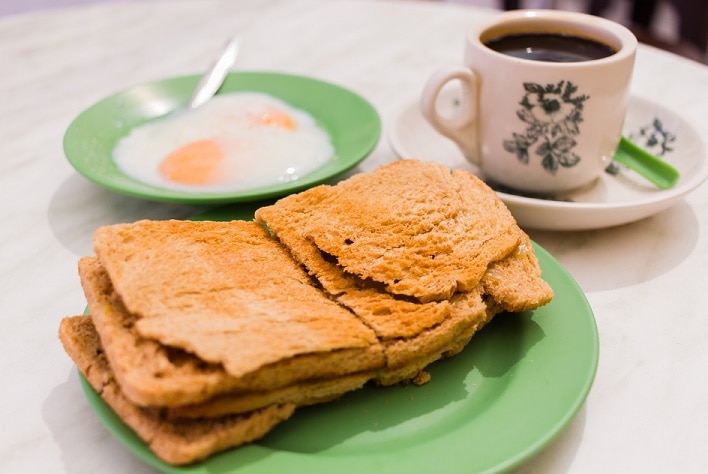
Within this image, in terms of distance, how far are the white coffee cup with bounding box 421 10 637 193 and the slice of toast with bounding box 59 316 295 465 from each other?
0.80 meters

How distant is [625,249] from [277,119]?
0.87 m

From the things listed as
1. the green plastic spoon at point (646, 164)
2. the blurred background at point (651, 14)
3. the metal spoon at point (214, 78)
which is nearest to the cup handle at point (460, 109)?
the green plastic spoon at point (646, 164)

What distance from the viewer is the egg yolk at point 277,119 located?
1657 mm

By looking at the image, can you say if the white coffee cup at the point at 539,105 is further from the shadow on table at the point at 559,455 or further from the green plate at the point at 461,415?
the shadow on table at the point at 559,455

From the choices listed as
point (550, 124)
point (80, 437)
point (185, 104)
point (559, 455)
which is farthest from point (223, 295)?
point (185, 104)

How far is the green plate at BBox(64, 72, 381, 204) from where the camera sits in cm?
132

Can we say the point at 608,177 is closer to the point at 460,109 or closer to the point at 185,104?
the point at 460,109

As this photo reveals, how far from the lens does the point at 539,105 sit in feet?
4.41

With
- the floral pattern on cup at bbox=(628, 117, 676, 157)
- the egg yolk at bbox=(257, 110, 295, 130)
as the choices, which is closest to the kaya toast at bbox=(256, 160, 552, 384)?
the egg yolk at bbox=(257, 110, 295, 130)

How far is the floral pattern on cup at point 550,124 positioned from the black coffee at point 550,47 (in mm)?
119

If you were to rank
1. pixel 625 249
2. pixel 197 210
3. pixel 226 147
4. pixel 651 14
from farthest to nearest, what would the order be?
pixel 651 14
pixel 226 147
pixel 197 210
pixel 625 249

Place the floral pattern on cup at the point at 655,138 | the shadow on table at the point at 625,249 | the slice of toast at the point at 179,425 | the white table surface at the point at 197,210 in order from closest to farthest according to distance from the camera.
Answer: the slice of toast at the point at 179,425 < the white table surface at the point at 197,210 < the shadow on table at the point at 625,249 < the floral pattern on cup at the point at 655,138

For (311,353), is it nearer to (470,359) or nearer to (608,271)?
(470,359)

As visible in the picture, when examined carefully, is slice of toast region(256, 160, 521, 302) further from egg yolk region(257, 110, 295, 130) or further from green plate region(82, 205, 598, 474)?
egg yolk region(257, 110, 295, 130)
